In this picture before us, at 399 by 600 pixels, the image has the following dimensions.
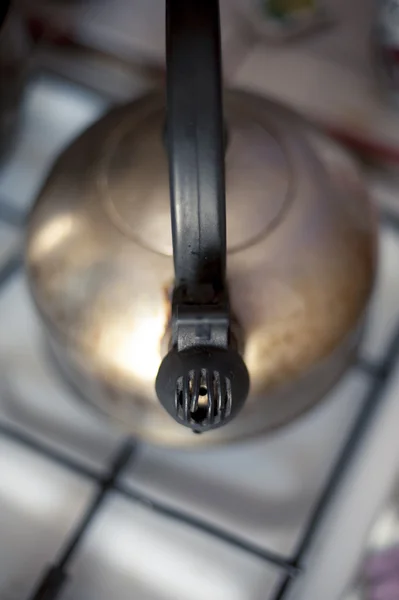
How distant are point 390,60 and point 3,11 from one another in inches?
10.8

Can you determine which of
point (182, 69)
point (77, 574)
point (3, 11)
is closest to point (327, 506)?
point (77, 574)

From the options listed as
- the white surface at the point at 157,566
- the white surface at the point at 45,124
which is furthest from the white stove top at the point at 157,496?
the white surface at the point at 45,124

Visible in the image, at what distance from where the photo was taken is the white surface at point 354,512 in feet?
1.21

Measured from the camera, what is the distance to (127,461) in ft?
1.34

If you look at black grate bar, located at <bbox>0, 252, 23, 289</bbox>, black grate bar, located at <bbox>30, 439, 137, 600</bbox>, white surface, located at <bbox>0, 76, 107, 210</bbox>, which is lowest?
black grate bar, located at <bbox>30, 439, 137, 600</bbox>

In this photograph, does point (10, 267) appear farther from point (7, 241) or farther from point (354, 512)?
point (354, 512)

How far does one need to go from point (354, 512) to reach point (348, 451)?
0.12 ft

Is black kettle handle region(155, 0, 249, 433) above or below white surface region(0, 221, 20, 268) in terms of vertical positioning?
below

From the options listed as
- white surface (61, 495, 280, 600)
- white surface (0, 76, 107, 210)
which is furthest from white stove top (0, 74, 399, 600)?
white surface (0, 76, 107, 210)

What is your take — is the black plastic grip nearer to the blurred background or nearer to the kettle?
the kettle

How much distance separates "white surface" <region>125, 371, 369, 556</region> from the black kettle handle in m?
0.14

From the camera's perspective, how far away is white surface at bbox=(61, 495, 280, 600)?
1.22 feet

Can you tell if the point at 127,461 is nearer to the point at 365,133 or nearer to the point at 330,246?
the point at 330,246

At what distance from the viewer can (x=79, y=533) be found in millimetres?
382
